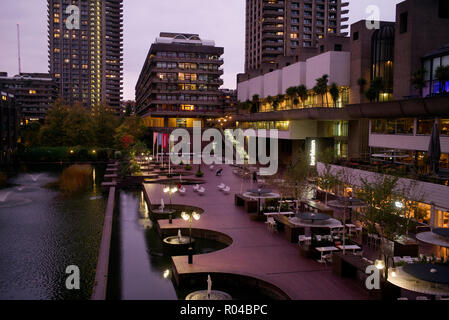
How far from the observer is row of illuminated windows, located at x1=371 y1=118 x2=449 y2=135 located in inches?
1064

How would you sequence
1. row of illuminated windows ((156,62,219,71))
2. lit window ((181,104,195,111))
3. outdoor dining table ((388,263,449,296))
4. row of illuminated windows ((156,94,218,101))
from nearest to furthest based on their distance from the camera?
outdoor dining table ((388,263,449,296)) < row of illuminated windows ((156,62,219,71)) < row of illuminated windows ((156,94,218,101)) < lit window ((181,104,195,111))

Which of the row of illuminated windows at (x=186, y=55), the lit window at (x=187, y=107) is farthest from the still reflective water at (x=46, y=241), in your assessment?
the row of illuminated windows at (x=186, y=55)

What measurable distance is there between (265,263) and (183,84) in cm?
8844

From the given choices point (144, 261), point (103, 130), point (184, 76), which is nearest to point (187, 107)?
point (184, 76)

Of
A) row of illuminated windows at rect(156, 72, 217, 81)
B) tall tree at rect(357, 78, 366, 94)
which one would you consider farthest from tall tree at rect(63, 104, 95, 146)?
tall tree at rect(357, 78, 366, 94)

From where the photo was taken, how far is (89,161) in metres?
71.4

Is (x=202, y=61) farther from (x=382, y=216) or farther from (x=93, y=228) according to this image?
(x=382, y=216)

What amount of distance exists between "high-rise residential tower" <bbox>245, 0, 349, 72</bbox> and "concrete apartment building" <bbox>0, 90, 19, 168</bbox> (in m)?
57.5

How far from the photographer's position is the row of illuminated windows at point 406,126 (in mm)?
27014

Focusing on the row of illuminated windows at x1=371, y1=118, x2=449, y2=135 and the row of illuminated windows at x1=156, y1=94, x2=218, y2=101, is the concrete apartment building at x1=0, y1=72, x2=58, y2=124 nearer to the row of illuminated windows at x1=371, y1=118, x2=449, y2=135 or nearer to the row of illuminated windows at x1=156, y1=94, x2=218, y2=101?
the row of illuminated windows at x1=156, y1=94, x2=218, y2=101

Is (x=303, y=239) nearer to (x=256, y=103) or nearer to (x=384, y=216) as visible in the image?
(x=384, y=216)

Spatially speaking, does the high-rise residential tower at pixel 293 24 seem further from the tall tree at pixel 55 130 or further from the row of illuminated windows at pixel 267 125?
the tall tree at pixel 55 130
